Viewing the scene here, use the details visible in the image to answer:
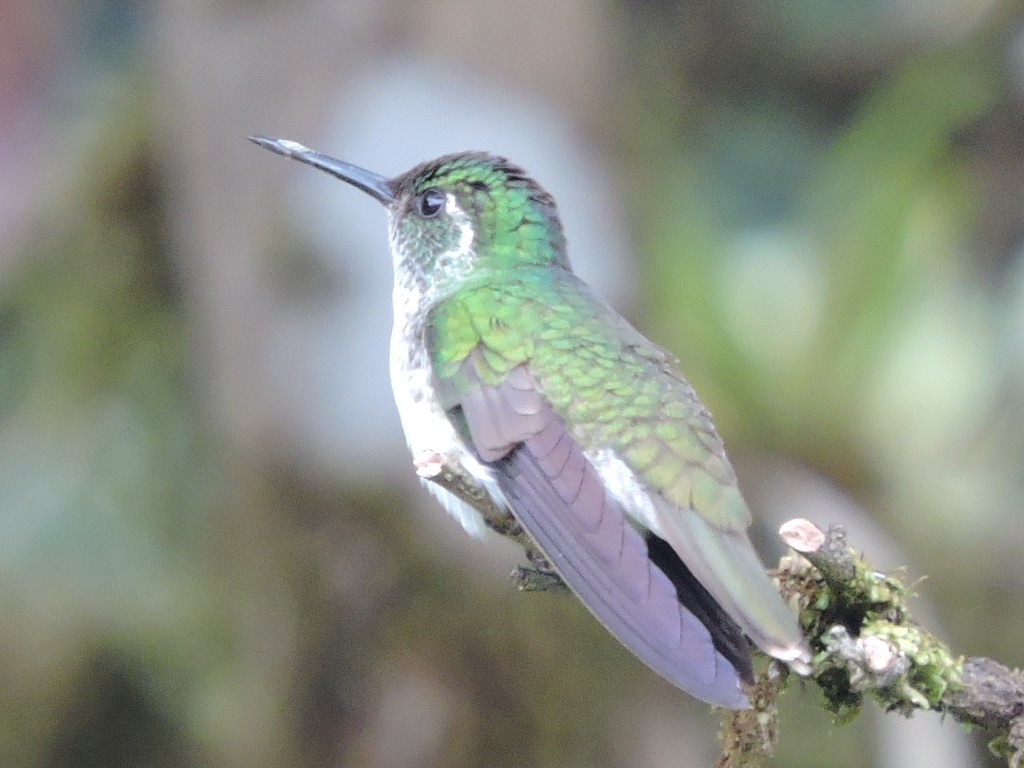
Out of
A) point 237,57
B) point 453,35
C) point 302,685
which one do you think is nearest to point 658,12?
point 453,35

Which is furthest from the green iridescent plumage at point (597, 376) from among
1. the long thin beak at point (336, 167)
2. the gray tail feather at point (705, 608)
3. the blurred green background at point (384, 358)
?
the blurred green background at point (384, 358)

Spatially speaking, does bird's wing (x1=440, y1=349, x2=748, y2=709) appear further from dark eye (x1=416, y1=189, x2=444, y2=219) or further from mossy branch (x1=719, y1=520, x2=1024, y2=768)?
dark eye (x1=416, y1=189, x2=444, y2=219)

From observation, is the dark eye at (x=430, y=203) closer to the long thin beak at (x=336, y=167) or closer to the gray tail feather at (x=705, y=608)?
the long thin beak at (x=336, y=167)

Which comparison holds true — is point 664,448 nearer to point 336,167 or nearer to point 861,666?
point 861,666

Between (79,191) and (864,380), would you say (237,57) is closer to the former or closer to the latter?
(79,191)

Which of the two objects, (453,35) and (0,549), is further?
(0,549)

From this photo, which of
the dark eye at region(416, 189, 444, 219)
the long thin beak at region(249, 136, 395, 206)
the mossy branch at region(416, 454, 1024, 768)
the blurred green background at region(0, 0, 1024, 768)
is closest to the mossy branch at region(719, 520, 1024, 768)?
the mossy branch at region(416, 454, 1024, 768)

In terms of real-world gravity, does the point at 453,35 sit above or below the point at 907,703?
above

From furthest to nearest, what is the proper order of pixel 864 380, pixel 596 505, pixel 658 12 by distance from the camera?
pixel 658 12
pixel 864 380
pixel 596 505
